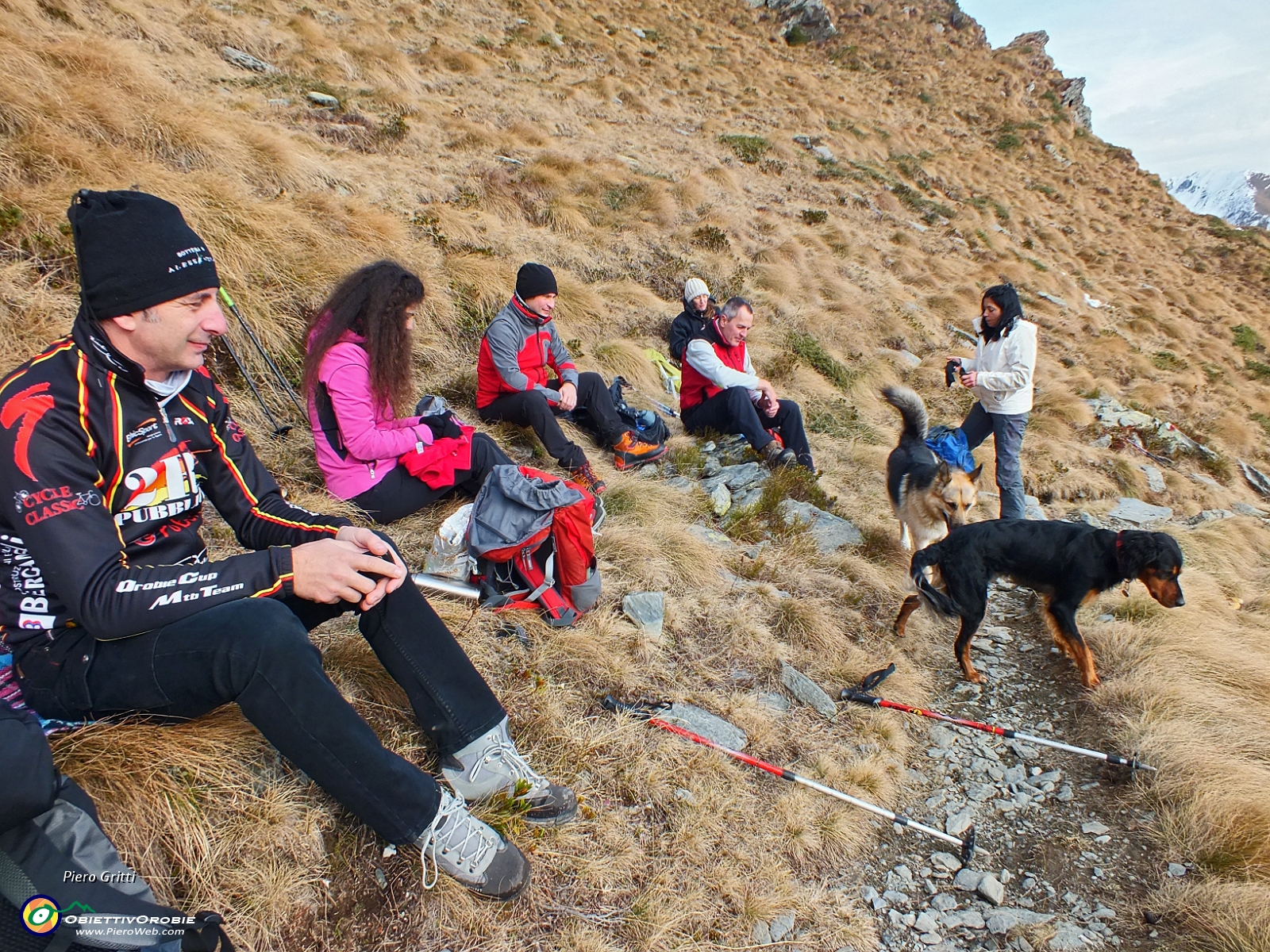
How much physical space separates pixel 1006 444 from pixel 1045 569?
198cm

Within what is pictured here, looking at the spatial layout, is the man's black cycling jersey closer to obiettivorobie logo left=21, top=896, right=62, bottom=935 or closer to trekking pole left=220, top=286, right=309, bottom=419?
obiettivorobie logo left=21, top=896, right=62, bottom=935

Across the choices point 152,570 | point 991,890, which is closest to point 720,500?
point 991,890

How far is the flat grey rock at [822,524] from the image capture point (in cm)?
577

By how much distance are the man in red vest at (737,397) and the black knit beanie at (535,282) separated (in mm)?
1690

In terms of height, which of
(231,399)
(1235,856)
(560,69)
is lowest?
(1235,856)

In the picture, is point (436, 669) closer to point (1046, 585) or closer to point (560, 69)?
point (1046, 585)

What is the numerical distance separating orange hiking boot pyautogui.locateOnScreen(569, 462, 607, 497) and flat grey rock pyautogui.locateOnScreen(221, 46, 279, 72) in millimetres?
10046

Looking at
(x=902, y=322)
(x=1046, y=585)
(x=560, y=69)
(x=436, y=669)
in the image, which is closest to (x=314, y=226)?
(x=436, y=669)

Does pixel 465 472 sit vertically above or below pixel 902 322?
below

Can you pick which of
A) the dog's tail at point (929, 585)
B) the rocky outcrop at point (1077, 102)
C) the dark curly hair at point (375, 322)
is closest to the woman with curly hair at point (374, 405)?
the dark curly hair at point (375, 322)

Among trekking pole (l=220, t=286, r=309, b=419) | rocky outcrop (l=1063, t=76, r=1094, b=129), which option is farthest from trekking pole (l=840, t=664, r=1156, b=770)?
rocky outcrop (l=1063, t=76, r=1094, b=129)

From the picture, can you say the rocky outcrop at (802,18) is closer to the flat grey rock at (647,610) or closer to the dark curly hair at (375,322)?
the dark curly hair at (375,322)

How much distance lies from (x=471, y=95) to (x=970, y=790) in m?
14.4

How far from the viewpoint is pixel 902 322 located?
12.2m
